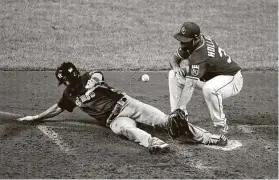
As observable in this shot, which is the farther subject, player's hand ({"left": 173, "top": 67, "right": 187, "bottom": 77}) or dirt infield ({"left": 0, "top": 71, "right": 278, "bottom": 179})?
player's hand ({"left": 173, "top": 67, "right": 187, "bottom": 77})

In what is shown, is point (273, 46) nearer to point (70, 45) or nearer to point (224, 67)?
point (70, 45)

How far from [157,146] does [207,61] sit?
1.40 m

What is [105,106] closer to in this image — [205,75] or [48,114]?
[48,114]

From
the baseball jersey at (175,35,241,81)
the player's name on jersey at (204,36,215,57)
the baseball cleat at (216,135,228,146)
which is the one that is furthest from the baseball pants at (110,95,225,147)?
the player's name on jersey at (204,36,215,57)

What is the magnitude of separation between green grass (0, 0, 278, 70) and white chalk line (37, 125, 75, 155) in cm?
430

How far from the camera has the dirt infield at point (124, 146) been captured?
22.3ft

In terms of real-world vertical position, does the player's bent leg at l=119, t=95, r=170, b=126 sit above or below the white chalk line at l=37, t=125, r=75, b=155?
above

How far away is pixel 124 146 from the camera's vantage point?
7.70 meters

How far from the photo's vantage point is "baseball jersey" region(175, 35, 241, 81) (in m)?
7.67

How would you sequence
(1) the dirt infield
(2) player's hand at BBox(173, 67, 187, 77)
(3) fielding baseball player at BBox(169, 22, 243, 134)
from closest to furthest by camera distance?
(1) the dirt infield < (3) fielding baseball player at BBox(169, 22, 243, 134) < (2) player's hand at BBox(173, 67, 187, 77)

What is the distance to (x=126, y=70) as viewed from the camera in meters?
12.5

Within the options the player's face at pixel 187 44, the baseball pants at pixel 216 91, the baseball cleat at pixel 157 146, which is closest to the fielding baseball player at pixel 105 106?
the baseball pants at pixel 216 91

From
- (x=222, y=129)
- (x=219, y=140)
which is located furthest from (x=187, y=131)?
(x=222, y=129)

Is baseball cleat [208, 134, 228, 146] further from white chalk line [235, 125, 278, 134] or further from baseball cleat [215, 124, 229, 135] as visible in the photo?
white chalk line [235, 125, 278, 134]
